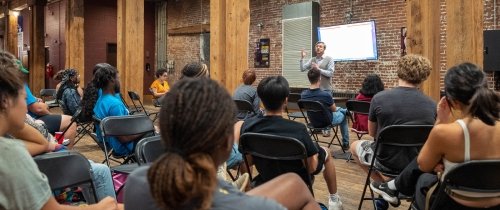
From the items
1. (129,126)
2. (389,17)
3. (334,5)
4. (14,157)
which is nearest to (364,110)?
(129,126)

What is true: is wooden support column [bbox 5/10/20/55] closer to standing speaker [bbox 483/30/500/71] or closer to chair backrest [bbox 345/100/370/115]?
chair backrest [bbox 345/100/370/115]

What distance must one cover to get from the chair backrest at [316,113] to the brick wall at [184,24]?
801cm

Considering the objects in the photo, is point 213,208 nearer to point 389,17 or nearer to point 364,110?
point 364,110

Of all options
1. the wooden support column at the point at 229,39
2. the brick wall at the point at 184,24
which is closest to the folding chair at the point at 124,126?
the wooden support column at the point at 229,39

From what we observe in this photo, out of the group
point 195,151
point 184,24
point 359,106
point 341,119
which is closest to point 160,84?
point 341,119

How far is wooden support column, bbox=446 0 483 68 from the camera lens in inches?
153

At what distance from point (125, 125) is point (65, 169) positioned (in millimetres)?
A: 1408

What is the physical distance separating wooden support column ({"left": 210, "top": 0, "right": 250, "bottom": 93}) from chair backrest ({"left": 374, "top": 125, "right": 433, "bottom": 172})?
12.1 ft

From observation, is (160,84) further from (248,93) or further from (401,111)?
(401,111)

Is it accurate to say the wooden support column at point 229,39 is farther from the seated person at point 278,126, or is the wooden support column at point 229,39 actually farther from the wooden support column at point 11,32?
the wooden support column at point 11,32

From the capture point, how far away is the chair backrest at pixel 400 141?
2.61 metres

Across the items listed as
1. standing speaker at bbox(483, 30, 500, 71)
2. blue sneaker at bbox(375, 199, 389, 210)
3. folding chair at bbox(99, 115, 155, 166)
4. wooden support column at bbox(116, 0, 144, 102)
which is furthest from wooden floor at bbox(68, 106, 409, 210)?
standing speaker at bbox(483, 30, 500, 71)

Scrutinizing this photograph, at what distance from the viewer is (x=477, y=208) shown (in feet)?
6.35

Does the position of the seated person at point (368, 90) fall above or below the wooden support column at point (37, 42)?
below
